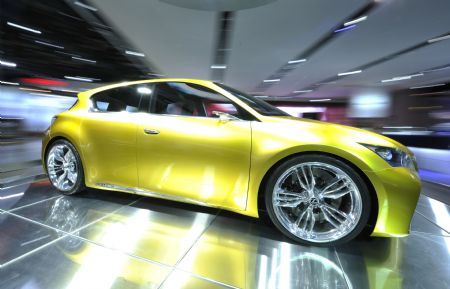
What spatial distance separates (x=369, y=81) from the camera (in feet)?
41.7

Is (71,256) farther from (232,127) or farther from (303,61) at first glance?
(303,61)

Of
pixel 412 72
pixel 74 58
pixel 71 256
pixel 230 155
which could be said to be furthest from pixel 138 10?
pixel 412 72

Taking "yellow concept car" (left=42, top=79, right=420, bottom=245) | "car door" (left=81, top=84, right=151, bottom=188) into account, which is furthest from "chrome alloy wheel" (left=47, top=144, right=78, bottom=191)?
"car door" (left=81, top=84, right=151, bottom=188)

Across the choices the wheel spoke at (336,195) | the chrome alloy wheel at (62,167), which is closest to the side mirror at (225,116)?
the wheel spoke at (336,195)

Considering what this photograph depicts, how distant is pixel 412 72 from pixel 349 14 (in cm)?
811

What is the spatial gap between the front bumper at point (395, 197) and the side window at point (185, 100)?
4.24ft

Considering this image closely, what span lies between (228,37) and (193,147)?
19.2 feet

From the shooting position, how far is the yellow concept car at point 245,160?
156cm

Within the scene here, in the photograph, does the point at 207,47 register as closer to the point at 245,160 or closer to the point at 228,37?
the point at 228,37

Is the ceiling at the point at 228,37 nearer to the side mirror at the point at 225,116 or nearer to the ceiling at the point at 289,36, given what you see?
the ceiling at the point at 289,36

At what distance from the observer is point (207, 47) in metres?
7.52

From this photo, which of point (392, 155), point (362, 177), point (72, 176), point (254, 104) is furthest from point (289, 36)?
point (72, 176)

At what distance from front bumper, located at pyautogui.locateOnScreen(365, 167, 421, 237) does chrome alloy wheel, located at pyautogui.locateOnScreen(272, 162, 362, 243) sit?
0.16 meters

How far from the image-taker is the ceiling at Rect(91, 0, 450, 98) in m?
5.17
